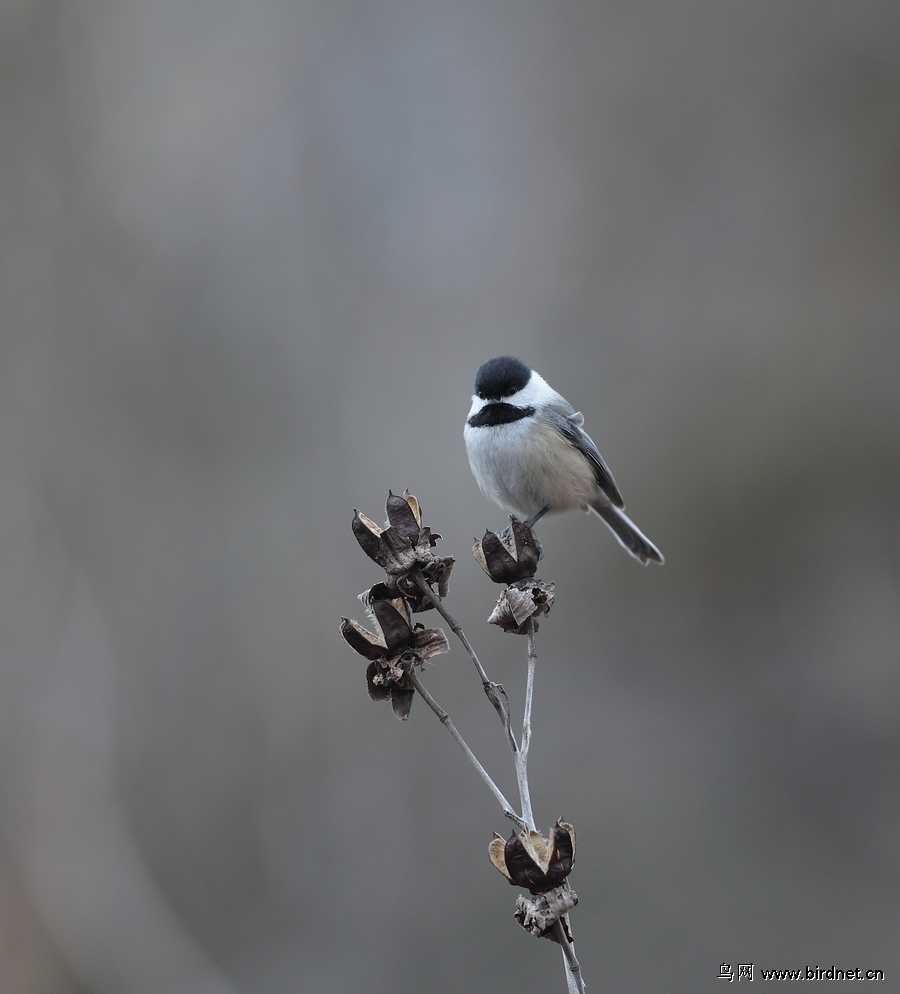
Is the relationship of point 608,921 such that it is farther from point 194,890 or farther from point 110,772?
point 110,772

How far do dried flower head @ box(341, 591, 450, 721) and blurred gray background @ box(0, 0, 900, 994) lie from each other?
125 inches

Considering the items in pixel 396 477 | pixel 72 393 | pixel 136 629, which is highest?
pixel 72 393

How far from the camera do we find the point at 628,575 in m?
5.37

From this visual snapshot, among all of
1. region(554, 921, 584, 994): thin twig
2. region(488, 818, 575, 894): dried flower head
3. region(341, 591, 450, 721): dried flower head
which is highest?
region(341, 591, 450, 721): dried flower head

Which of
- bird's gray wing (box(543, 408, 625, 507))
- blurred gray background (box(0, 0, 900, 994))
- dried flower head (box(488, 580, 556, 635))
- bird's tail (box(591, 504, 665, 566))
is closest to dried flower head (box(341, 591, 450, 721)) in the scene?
dried flower head (box(488, 580, 556, 635))

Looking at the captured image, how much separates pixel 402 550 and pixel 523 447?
1640 millimetres

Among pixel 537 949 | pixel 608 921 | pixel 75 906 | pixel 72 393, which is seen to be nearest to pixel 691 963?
pixel 608 921

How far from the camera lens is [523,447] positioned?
2.99 meters

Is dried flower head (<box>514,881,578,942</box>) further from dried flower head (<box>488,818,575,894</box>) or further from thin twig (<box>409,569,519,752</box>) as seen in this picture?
thin twig (<box>409,569,519,752</box>)

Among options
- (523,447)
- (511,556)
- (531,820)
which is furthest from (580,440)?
(531,820)

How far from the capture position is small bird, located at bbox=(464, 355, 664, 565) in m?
3.00

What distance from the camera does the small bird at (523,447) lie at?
9.83 ft

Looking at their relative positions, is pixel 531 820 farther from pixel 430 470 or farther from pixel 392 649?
pixel 430 470

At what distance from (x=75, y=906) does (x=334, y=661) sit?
187 cm
